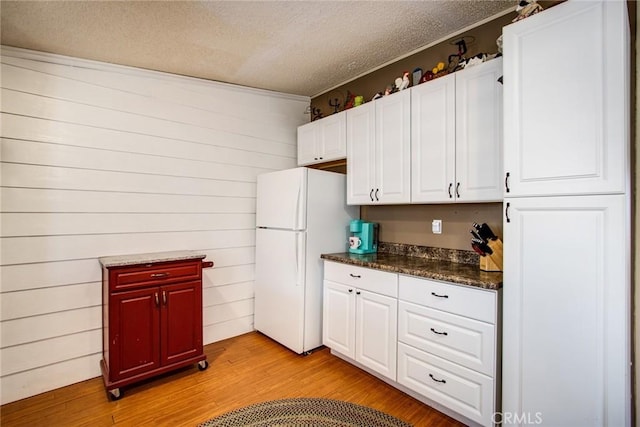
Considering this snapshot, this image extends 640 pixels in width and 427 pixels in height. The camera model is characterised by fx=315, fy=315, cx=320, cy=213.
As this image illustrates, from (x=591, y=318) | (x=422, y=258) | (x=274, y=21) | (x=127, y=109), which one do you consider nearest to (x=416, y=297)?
(x=422, y=258)

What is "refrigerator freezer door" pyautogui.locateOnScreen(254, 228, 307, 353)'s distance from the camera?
2854 mm

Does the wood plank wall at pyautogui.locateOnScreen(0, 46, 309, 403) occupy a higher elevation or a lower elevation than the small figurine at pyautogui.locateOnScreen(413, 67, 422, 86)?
lower

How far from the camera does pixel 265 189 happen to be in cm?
326

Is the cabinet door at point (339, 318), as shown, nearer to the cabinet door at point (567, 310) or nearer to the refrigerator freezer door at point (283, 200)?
the refrigerator freezer door at point (283, 200)

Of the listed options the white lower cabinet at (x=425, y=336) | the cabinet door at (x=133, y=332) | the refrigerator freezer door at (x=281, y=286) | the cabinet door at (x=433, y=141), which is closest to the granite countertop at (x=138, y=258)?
the cabinet door at (x=133, y=332)

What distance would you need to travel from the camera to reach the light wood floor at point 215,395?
205cm

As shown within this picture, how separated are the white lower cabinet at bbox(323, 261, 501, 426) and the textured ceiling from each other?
1.81 metres

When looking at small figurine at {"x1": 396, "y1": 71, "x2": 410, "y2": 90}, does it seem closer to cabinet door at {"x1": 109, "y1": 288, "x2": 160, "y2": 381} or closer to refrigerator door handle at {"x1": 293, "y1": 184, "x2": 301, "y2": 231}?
refrigerator door handle at {"x1": 293, "y1": 184, "x2": 301, "y2": 231}

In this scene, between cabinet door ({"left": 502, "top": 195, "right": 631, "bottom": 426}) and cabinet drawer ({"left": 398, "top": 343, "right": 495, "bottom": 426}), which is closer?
cabinet door ({"left": 502, "top": 195, "right": 631, "bottom": 426})

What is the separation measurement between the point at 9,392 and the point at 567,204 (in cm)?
371

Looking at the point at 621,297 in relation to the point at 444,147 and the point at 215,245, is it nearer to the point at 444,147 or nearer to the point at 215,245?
the point at 444,147

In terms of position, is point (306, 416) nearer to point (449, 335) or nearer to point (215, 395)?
point (215, 395)

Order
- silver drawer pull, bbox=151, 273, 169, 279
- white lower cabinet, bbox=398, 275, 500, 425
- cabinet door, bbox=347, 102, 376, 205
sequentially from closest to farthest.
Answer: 1. white lower cabinet, bbox=398, 275, 500, 425
2. silver drawer pull, bbox=151, 273, 169, 279
3. cabinet door, bbox=347, 102, 376, 205

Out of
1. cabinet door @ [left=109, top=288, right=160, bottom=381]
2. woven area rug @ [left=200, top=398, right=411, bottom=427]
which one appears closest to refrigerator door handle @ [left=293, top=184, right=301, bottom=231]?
cabinet door @ [left=109, top=288, right=160, bottom=381]
